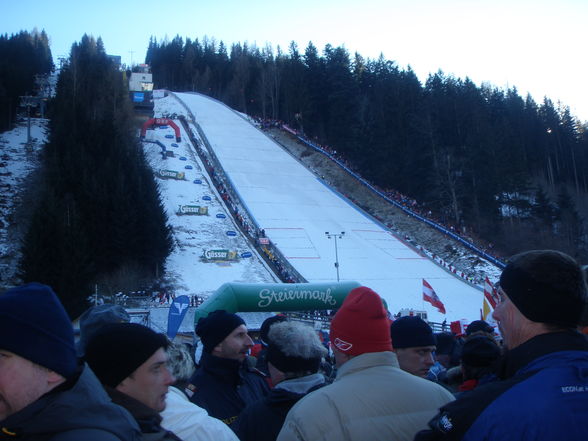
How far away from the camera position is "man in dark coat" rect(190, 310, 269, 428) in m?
3.55

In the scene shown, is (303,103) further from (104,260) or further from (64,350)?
(64,350)

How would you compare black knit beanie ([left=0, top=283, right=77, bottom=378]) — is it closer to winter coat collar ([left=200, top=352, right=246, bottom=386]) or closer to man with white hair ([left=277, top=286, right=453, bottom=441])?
man with white hair ([left=277, top=286, right=453, bottom=441])

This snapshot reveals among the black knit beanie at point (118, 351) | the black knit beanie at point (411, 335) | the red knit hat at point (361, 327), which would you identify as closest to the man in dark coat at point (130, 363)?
the black knit beanie at point (118, 351)

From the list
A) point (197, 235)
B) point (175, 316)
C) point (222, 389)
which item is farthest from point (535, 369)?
point (197, 235)

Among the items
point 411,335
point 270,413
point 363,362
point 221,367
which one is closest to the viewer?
point 363,362

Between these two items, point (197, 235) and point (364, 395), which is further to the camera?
point (197, 235)

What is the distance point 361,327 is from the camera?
97.4 inches

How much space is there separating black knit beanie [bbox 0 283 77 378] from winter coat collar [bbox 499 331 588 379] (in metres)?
1.51

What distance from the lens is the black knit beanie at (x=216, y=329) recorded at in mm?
3750

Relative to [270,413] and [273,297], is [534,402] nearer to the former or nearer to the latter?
[270,413]

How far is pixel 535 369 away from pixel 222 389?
2.46 metres

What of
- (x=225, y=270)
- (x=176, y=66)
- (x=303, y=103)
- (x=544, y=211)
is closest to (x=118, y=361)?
(x=225, y=270)

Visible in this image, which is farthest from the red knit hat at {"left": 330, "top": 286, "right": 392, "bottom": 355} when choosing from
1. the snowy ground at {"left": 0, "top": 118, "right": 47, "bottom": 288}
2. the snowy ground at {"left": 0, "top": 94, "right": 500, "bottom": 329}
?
the snowy ground at {"left": 0, "top": 118, "right": 47, "bottom": 288}

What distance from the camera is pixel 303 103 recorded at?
62250 millimetres
